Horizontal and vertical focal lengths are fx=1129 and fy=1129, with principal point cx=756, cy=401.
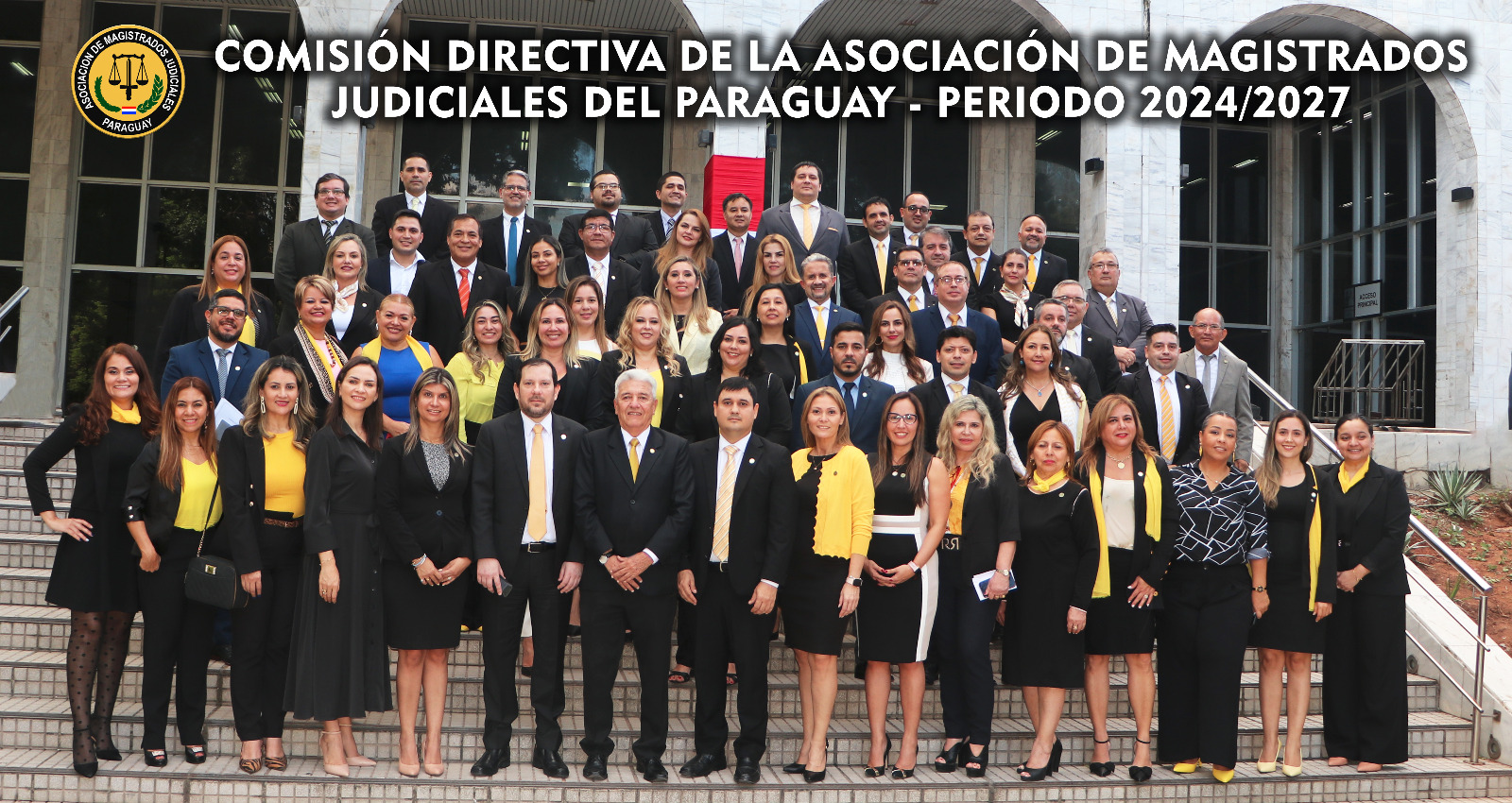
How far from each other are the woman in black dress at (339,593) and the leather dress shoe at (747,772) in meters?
1.64

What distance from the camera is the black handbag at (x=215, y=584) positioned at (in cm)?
489

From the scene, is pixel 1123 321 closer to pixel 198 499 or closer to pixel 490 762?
pixel 490 762

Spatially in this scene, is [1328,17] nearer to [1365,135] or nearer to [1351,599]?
[1365,135]

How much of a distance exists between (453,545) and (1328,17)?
12619mm

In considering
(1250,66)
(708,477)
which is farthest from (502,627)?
(1250,66)

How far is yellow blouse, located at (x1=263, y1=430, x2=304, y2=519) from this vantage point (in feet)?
16.7

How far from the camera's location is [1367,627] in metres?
5.91

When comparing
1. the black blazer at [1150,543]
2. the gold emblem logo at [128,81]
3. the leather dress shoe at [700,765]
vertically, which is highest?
the gold emblem logo at [128,81]

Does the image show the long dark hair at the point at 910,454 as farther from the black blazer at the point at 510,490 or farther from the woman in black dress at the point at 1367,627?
the woman in black dress at the point at 1367,627

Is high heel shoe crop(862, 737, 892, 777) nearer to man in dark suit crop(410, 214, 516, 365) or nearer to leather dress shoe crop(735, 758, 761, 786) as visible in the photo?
leather dress shoe crop(735, 758, 761, 786)

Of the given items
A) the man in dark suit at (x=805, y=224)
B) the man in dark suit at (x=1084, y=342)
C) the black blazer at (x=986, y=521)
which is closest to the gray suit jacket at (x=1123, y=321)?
the man in dark suit at (x=1084, y=342)

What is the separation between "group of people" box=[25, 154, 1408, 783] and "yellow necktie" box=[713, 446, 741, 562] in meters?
0.02

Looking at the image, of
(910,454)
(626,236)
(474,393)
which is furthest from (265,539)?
(626,236)

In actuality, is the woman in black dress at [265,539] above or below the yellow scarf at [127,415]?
below
